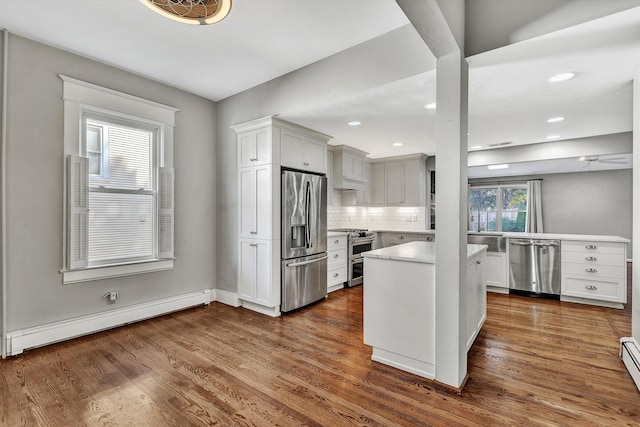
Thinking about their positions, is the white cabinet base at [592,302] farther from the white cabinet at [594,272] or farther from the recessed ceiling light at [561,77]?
the recessed ceiling light at [561,77]

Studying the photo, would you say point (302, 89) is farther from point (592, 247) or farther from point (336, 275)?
point (592, 247)

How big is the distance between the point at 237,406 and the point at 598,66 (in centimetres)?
353

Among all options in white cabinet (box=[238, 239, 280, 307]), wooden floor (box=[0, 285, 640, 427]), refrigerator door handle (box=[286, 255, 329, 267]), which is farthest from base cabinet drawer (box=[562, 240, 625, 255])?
white cabinet (box=[238, 239, 280, 307])

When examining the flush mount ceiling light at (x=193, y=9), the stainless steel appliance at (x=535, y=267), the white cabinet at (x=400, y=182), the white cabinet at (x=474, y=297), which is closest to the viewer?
the flush mount ceiling light at (x=193, y=9)

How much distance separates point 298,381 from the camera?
210 cm

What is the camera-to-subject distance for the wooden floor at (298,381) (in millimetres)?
1739

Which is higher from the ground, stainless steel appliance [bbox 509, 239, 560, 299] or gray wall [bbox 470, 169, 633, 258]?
gray wall [bbox 470, 169, 633, 258]

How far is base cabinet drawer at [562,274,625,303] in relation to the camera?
365 centimetres

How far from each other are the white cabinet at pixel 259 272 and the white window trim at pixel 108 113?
859mm

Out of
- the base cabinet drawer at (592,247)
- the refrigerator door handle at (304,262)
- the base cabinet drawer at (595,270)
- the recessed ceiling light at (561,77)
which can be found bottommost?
the base cabinet drawer at (595,270)

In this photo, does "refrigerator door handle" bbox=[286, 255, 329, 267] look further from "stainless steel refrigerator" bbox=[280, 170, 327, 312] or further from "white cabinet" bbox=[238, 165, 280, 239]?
"white cabinet" bbox=[238, 165, 280, 239]

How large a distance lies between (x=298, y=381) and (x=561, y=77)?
125 inches

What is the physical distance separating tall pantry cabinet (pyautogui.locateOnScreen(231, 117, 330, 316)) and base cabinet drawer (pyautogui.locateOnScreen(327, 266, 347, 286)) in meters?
1.15

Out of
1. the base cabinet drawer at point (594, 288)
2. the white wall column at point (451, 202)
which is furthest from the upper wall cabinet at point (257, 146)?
the base cabinet drawer at point (594, 288)
